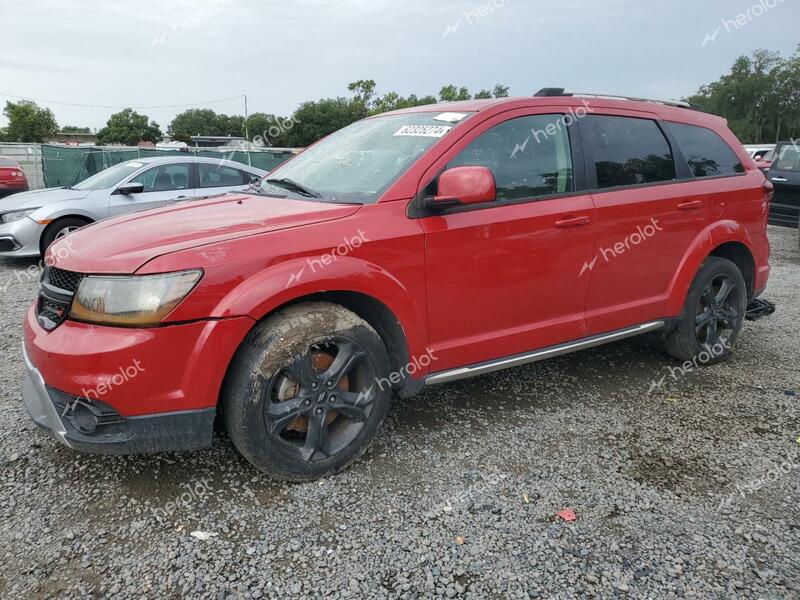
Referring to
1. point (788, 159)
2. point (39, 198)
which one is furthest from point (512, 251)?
point (788, 159)

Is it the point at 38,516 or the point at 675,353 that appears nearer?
the point at 38,516

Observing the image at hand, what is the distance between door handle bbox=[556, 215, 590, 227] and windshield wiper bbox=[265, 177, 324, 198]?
134cm

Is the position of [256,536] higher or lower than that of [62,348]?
lower

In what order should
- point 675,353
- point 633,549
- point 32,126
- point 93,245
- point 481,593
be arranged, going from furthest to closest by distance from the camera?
point 32,126 → point 675,353 → point 93,245 → point 633,549 → point 481,593

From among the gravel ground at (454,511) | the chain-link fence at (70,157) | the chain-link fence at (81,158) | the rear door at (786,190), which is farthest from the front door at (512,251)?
the chain-link fence at (70,157)

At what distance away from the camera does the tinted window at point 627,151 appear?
3.57 m

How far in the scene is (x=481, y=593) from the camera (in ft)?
6.89

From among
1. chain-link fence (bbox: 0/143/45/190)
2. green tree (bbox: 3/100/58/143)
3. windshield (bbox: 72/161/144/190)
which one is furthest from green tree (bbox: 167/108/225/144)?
windshield (bbox: 72/161/144/190)

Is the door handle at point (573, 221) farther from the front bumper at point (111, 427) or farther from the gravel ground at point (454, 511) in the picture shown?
the front bumper at point (111, 427)

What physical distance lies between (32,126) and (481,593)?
9434 cm

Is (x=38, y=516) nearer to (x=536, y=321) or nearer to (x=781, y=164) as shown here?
→ (x=536, y=321)

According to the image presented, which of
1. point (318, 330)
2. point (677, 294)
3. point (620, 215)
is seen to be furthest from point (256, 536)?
point (677, 294)

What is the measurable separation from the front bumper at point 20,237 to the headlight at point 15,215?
6cm

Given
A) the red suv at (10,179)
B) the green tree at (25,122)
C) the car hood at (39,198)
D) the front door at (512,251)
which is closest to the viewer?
the front door at (512,251)
